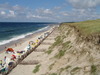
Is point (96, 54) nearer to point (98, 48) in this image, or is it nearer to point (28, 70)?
point (98, 48)

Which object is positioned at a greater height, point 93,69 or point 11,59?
point 93,69

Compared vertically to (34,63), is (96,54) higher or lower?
higher

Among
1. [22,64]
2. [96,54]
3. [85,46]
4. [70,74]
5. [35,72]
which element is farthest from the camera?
[22,64]

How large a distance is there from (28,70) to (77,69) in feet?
35.6

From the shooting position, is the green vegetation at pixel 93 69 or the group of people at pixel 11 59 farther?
the group of people at pixel 11 59

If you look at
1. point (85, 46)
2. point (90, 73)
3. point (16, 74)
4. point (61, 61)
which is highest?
point (85, 46)

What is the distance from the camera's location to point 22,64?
24234 mm

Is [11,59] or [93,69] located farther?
[11,59]

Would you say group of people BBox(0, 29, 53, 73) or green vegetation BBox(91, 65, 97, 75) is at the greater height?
green vegetation BBox(91, 65, 97, 75)

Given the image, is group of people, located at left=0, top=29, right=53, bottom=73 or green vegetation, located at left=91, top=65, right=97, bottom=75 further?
group of people, located at left=0, top=29, right=53, bottom=73

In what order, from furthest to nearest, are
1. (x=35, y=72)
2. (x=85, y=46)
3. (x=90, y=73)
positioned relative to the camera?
(x=35, y=72)
(x=85, y=46)
(x=90, y=73)

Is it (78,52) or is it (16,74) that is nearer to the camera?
(78,52)

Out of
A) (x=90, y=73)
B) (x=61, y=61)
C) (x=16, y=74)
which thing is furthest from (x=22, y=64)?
(x=90, y=73)

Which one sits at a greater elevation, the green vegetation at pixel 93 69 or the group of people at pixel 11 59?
the green vegetation at pixel 93 69
